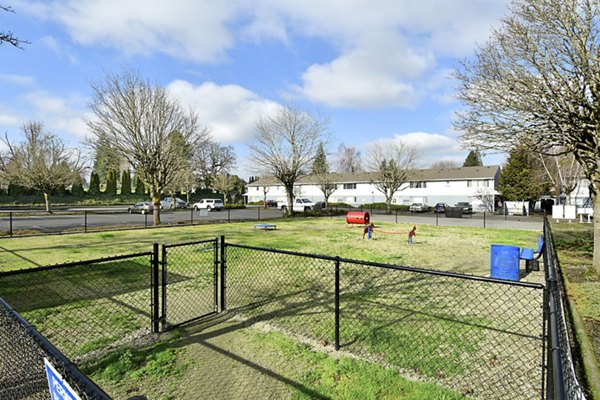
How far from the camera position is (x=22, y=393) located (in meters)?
3.19

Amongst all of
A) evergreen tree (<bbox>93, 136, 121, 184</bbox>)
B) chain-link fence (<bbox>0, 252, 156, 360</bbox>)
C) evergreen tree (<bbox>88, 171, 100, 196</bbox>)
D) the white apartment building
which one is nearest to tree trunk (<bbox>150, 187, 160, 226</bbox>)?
evergreen tree (<bbox>93, 136, 121, 184</bbox>)

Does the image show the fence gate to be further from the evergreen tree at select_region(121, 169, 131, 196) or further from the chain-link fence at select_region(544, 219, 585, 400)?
the evergreen tree at select_region(121, 169, 131, 196)

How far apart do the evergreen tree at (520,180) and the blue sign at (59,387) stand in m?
51.8

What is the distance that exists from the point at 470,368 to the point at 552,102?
7749mm

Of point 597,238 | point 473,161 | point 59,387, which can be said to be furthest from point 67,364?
point 473,161

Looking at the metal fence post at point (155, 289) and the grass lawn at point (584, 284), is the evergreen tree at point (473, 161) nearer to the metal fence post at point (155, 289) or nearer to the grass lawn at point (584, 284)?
the grass lawn at point (584, 284)

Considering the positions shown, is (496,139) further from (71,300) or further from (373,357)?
(71,300)

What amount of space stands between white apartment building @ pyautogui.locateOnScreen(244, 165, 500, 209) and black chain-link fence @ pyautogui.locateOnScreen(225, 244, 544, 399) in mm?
38607

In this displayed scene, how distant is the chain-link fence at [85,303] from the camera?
15.0 ft

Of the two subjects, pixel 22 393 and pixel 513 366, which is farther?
pixel 513 366

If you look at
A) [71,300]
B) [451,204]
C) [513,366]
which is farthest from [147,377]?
[451,204]

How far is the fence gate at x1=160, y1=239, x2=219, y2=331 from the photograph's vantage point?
525 cm

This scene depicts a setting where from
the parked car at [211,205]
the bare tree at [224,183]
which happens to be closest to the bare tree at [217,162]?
the bare tree at [224,183]

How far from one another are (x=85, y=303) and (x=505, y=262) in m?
9.00
